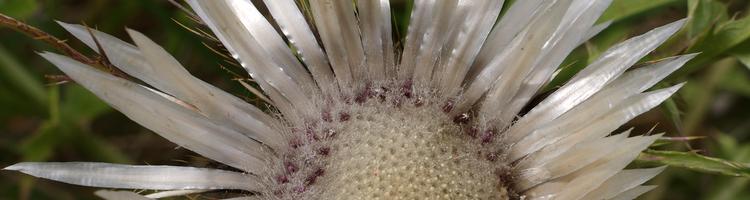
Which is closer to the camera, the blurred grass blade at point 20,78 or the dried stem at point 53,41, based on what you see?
the dried stem at point 53,41

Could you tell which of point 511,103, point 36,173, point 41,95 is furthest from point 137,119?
point 41,95

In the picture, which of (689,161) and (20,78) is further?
(20,78)

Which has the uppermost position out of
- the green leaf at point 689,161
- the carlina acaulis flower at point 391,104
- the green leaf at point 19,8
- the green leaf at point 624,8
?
the green leaf at point 19,8

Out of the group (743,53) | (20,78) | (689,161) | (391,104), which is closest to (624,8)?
(743,53)

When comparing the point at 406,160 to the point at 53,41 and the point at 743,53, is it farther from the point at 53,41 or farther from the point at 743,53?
the point at 743,53

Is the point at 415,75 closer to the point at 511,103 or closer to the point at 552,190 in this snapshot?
the point at 511,103

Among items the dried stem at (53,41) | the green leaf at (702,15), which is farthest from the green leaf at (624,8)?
the dried stem at (53,41)

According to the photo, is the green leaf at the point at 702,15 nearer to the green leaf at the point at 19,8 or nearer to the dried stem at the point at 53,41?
the dried stem at the point at 53,41
